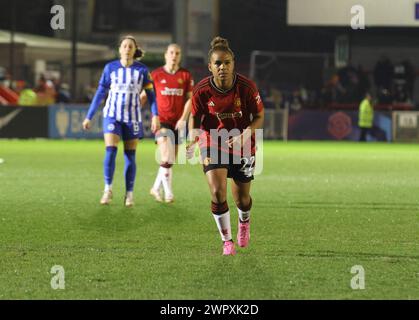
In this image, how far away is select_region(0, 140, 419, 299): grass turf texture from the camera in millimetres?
7891

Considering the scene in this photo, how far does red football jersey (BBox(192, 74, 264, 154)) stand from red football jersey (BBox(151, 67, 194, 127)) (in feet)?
16.5

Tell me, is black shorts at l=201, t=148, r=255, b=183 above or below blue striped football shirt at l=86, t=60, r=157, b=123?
below

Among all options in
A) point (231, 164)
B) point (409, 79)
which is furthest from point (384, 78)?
point (231, 164)

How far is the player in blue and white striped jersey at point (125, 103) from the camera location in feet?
45.1

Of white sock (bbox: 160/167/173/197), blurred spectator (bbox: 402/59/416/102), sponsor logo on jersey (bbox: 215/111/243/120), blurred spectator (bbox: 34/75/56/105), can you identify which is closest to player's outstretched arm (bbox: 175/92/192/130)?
Answer: white sock (bbox: 160/167/173/197)

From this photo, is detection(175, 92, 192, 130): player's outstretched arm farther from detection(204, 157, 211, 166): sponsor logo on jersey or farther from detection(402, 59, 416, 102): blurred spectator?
detection(402, 59, 416, 102): blurred spectator

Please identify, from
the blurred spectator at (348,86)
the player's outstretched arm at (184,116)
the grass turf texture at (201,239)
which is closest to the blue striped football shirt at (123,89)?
the player's outstretched arm at (184,116)

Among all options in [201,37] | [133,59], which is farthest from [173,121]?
[201,37]

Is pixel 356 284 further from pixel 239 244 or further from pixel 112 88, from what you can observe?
pixel 112 88

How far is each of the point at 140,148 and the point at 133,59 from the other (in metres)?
16.5

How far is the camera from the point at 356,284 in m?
7.99

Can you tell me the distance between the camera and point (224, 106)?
965 centimetres

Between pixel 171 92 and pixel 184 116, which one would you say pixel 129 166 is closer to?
pixel 184 116

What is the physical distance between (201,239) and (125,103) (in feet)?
11.5
